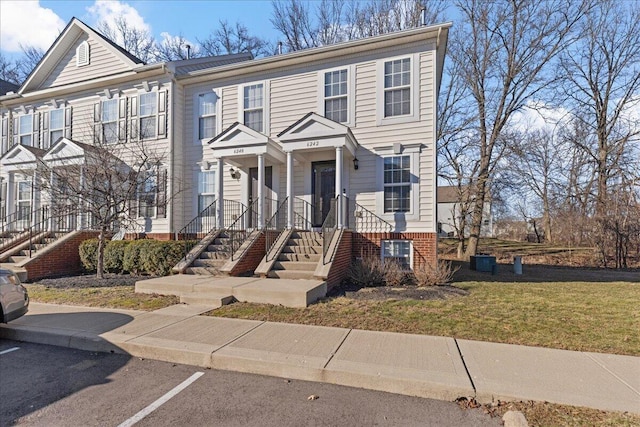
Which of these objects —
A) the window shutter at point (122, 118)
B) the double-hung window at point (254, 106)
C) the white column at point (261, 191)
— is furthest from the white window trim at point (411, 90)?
the window shutter at point (122, 118)

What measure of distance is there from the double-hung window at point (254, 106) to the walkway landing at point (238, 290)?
20.6ft

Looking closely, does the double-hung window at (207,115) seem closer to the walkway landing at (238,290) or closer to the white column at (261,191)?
the white column at (261,191)

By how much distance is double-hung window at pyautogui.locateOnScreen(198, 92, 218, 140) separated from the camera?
12.5 meters

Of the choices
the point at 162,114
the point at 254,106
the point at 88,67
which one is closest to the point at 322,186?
the point at 254,106

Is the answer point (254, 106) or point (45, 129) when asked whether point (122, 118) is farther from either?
point (254, 106)

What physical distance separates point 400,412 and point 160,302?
549 centimetres

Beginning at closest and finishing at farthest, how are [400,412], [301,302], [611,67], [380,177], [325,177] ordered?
1. [400,412]
2. [301,302]
3. [380,177]
4. [325,177]
5. [611,67]

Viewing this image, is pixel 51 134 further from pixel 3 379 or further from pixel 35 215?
pixel 3 379

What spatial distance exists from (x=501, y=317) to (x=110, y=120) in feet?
47.1

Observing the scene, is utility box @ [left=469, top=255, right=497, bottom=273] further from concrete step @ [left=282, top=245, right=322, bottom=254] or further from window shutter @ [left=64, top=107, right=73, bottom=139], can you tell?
window shutter @ [left=64, top=107, right=73, bottom=139]

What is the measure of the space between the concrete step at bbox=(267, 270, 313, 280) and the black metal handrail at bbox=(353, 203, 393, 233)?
3.19 meters

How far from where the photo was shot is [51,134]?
1405 centimetres

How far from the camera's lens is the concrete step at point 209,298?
6.62 metres

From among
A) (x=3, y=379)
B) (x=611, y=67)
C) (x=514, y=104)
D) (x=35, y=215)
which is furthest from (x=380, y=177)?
(x=611, y=67)
